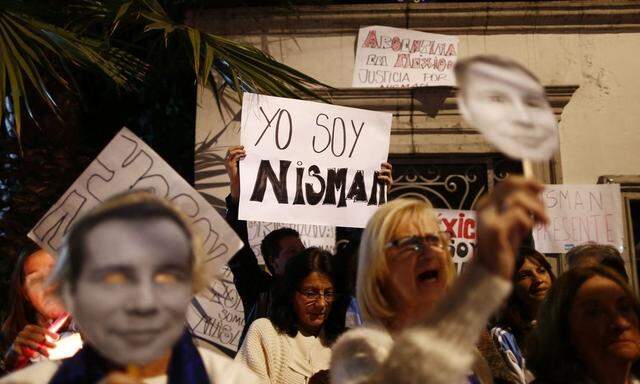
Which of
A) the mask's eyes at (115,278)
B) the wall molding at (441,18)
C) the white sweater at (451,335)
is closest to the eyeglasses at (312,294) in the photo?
the white sweater at (451,335)

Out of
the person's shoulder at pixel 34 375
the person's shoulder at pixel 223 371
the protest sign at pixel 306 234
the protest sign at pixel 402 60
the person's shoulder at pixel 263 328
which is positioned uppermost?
the protest sign at pixel 402 60

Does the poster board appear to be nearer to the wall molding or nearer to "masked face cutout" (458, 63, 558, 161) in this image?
"masked face cutout" (458, 63, 558, 161)

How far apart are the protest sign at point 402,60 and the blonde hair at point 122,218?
15.9 ft

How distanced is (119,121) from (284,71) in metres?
2.41

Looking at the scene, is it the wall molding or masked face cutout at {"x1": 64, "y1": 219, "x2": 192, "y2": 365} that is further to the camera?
the wall molding

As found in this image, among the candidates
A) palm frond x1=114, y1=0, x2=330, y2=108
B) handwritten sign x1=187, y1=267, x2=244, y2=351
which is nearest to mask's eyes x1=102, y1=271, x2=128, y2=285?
handwritten sign x1=187, y1=267, x2=244, y2=351

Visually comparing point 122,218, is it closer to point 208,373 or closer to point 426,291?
point 208,373

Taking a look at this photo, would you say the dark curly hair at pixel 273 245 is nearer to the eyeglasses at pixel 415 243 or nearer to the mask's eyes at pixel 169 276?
the eyeglasses at pixel 415 243

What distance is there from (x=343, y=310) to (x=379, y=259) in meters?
1.56

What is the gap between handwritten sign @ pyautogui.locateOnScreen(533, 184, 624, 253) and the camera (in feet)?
16.8

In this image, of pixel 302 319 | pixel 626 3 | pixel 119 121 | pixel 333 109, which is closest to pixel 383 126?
pixel 333 109

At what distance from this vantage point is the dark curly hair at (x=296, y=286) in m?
3.25

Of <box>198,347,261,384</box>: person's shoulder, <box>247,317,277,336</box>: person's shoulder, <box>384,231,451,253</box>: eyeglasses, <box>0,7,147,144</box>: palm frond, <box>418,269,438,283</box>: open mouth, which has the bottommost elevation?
<box>198,347,261,384</box>: person's shoulder

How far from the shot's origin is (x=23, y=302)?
8.87 feet
